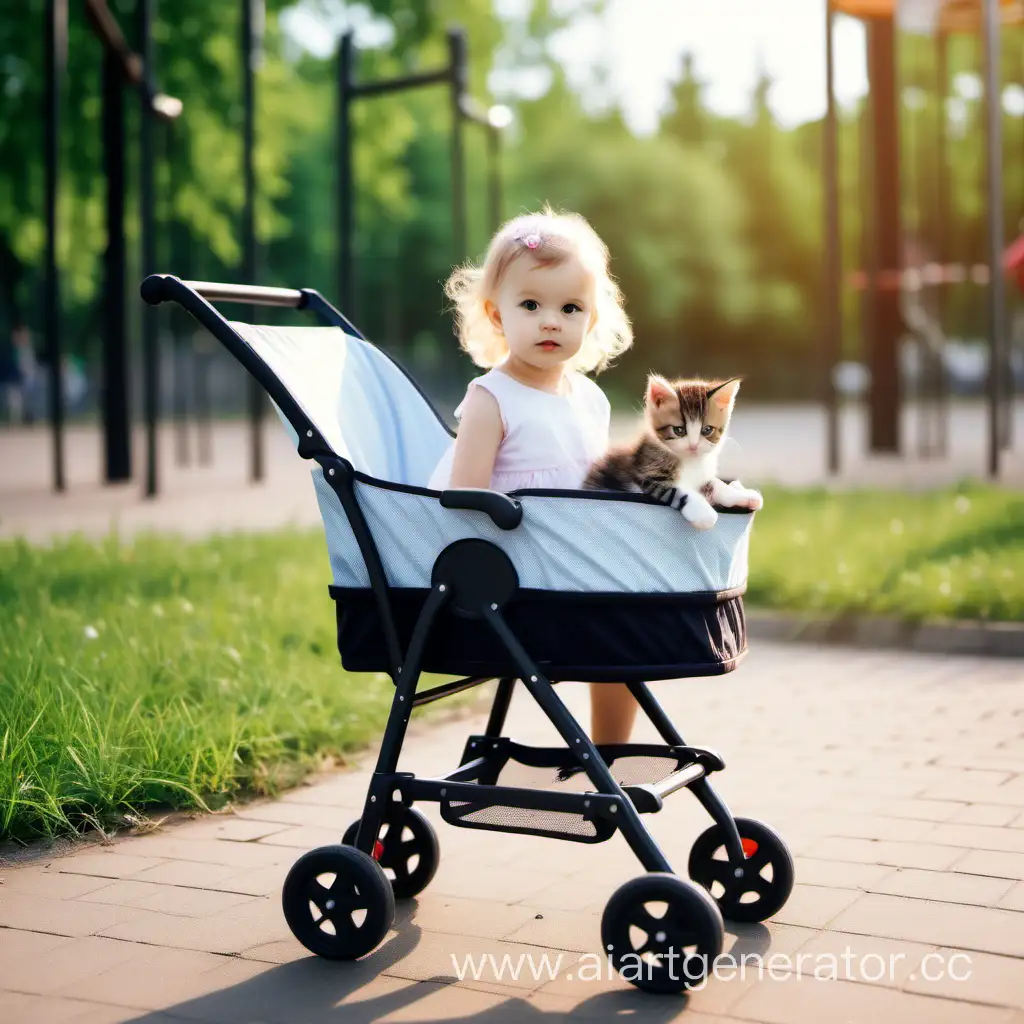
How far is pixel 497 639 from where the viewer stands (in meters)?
3.13

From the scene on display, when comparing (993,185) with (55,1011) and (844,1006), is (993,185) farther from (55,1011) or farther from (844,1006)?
(55,1011)

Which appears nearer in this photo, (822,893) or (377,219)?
(822,893)

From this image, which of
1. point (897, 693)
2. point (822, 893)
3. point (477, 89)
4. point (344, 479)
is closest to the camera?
point (344, 479)

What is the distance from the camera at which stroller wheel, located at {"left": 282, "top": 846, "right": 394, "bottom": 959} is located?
3088mm

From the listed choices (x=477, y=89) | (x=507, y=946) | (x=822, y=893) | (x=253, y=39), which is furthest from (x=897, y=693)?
(x=477, y=89)

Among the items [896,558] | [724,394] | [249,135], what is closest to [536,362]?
[724,394]

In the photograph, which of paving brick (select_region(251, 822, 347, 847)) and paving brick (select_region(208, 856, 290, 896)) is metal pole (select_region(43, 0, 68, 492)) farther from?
paving brick (select_region(208, 856, 290, 896))

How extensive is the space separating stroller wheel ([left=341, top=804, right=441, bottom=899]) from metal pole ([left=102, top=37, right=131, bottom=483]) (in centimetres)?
1032

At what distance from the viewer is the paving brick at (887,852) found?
3735mm

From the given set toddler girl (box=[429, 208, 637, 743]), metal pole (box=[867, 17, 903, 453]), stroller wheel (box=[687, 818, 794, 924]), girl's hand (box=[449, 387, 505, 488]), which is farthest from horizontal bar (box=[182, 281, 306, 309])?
metal pole (box=[867, 17, 903, 453])

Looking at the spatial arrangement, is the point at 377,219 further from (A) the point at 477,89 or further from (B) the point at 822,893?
(B) the point at 822,893

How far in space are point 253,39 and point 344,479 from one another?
410 inches

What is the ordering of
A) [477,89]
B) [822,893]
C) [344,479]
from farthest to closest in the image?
[477,89], [822,893], [344,479]

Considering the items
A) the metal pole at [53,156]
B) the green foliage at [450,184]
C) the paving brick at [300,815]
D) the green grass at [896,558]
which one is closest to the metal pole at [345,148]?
the green foliage at [450,184]
